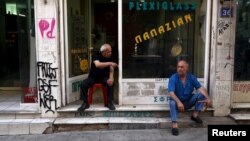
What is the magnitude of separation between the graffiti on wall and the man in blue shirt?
7.30 feet

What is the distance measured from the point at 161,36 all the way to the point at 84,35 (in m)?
1.90

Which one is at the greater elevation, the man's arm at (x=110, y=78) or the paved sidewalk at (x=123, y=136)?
the man's arm at (x=110, y=78)

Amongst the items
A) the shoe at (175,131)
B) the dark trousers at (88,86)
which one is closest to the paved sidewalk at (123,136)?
the shoe at (175,131)

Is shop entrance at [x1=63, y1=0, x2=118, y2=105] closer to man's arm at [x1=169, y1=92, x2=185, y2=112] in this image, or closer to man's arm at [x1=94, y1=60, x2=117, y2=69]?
man's arm at [x1=94, y1=60, x2=117, y2=69]

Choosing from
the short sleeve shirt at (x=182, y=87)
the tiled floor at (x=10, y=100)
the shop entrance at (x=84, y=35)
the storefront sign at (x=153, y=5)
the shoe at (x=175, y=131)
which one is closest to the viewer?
the shoe at (x=175, y=131)

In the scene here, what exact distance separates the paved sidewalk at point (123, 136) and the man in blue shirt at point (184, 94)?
0.68 feet

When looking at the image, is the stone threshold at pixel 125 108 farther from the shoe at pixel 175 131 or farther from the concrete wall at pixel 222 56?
the concrete wall at pixel 222 56

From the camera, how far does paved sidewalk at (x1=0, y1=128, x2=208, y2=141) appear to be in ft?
17.4

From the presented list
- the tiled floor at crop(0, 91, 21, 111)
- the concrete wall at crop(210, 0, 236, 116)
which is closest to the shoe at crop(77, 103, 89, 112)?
the tiled floor at crop(0, 91, 21, 111)

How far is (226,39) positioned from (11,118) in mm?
4379

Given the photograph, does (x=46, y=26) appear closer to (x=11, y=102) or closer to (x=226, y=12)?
(x=11, y=102)

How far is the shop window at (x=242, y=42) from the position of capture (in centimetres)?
624

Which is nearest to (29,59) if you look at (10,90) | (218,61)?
(10,90)

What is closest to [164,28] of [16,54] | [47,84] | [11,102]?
[47,84]
